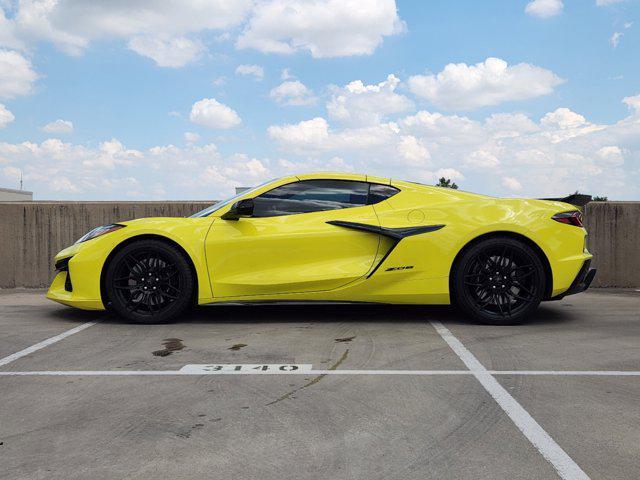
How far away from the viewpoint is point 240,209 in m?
5.57

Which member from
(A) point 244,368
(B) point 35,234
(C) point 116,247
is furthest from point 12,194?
(A) point 244,368

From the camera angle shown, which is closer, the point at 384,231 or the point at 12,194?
the point at 384,231

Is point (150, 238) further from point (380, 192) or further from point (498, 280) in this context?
point (498, 280)

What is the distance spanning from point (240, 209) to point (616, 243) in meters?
6.22

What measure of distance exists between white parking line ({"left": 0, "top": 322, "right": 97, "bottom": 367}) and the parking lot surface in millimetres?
25

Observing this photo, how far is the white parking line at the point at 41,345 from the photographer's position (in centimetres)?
442

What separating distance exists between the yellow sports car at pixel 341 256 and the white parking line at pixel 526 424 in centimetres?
126

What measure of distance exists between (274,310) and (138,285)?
5.17ft

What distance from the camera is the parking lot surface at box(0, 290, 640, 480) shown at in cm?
256

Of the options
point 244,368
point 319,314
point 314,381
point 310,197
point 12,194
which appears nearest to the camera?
point 314,381

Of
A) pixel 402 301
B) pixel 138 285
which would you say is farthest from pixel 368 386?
pixel 138 285

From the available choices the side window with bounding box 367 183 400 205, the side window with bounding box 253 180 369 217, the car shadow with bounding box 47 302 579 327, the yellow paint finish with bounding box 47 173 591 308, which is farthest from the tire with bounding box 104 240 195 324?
the side window with bounding box 367 183 400 205

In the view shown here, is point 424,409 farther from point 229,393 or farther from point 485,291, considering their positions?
point 485,291

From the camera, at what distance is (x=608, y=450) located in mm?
2684
